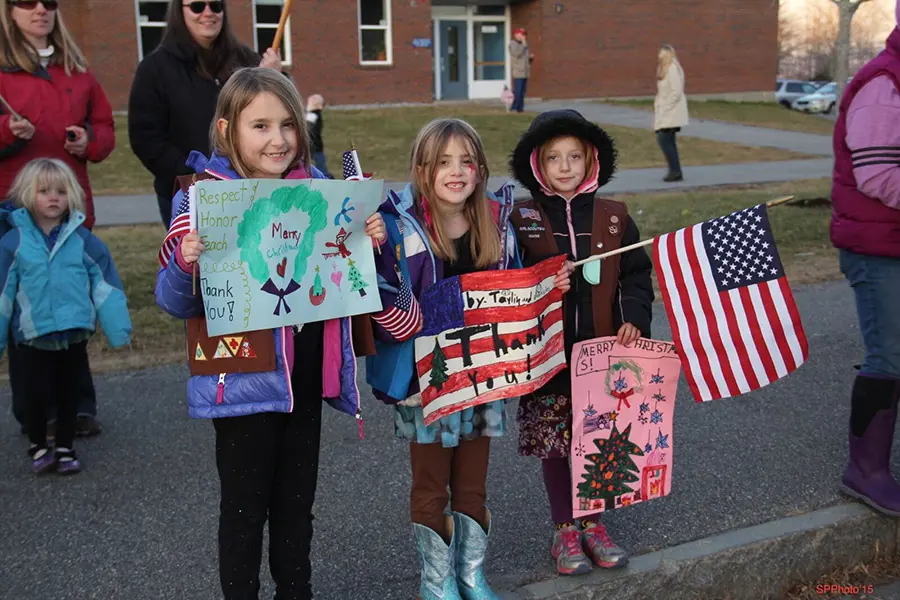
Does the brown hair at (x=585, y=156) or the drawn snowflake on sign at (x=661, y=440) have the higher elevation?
the brown hair at (x=585, y=156)

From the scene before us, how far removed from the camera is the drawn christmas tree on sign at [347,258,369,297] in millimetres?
2883

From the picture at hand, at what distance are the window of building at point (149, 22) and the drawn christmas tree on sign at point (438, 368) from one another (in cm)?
2201

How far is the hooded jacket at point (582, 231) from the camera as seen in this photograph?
3295 millimetres

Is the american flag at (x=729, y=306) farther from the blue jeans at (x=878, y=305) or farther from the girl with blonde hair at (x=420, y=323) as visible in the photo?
the girl with blonde hair at (x=420, y=323)

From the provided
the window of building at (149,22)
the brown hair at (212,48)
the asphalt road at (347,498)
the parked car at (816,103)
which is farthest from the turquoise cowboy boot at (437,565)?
the parked car at (816,103)

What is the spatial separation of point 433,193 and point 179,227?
0.85 metres

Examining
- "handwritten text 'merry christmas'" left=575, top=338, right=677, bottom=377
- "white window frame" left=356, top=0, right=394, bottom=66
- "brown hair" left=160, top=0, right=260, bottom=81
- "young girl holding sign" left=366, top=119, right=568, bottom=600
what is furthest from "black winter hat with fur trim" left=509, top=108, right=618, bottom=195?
"white window frame" left=356, top=0, right=394, bottom=66

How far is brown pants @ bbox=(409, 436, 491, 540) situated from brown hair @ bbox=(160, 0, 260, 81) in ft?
8.12

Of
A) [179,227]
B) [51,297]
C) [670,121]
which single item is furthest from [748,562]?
[670,121]

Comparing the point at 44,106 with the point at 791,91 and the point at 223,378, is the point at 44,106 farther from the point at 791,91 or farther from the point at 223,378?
the point at 791,91

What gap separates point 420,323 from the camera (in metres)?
2.99

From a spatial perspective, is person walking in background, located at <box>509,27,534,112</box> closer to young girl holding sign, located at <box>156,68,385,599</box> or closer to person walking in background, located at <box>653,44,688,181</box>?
person walking in background, located at <box>653,44,688,181</box>

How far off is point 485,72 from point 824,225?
67.9 feet

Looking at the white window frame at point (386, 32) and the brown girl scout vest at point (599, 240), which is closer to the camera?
the brown girl scout vest at point (599, 240)
